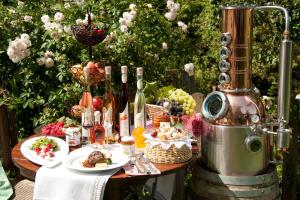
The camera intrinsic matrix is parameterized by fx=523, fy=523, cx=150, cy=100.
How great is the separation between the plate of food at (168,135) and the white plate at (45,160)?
1.38 ft

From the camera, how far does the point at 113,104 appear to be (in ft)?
9.60

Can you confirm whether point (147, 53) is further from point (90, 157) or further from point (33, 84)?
point (90, 157)

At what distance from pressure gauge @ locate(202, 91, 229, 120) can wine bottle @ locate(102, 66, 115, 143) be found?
0.51 m

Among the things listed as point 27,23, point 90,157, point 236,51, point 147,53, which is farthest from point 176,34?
point 90,157

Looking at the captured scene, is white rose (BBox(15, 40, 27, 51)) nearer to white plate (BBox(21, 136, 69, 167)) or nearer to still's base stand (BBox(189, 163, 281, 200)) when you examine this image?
white plate (BBox(21, 136, 69, 167))

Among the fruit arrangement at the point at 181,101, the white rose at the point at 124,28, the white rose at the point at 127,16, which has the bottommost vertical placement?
the fruit arrangement at the point at 181,101

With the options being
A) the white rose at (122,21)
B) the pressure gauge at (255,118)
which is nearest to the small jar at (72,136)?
the pressure gauge at (255,118)

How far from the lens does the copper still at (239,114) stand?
2533 mm

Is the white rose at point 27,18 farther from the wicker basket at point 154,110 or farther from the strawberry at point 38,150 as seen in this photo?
the strawberry at point 38,150

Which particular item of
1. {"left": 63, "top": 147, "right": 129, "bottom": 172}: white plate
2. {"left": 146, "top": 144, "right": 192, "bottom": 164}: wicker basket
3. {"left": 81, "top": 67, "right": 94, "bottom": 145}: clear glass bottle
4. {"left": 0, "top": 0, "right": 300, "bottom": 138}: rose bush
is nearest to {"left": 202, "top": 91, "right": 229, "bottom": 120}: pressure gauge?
{"left": 146, "top": 144, "right": 192, "bottom": 164}: wicker basket

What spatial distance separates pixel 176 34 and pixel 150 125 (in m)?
1.70

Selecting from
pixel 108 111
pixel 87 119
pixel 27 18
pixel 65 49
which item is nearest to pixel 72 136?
pixel 87 119

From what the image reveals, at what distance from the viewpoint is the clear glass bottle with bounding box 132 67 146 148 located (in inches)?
107

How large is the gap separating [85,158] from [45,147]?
0.86ft
